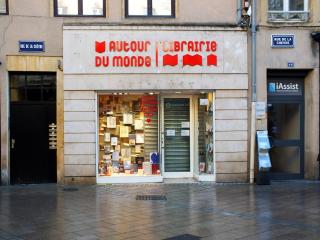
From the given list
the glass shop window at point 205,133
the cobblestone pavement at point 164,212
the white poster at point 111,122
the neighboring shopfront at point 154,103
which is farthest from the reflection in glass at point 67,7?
the cobblestone pavement at point 164,212

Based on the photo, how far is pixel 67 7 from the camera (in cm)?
1313

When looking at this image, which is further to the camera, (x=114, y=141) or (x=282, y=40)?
→ (x=114, y=141)

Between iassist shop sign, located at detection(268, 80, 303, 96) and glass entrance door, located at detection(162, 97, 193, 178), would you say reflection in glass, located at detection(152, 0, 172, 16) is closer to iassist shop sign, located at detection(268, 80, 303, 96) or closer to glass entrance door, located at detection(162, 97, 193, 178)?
glass entrance door, located at detection(162, 97, 193, 178)

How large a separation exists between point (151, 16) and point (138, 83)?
1.88m

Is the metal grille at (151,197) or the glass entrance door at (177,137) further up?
the glass entrance door at (177,137)

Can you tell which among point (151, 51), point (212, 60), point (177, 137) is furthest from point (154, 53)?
point (177, 137)

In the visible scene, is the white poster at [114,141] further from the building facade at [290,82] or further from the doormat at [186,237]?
the doormat at [186,237]

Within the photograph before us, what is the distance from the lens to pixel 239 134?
43.6ft

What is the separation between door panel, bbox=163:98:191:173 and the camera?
13.9 meters

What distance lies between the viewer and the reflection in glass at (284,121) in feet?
45.3

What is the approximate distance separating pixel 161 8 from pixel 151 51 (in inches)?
50.6

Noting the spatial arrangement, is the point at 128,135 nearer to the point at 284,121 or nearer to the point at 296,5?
the point at 284,121

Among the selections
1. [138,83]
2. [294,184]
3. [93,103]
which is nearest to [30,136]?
[93,103]

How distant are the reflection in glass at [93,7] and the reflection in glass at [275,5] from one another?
182 inches
